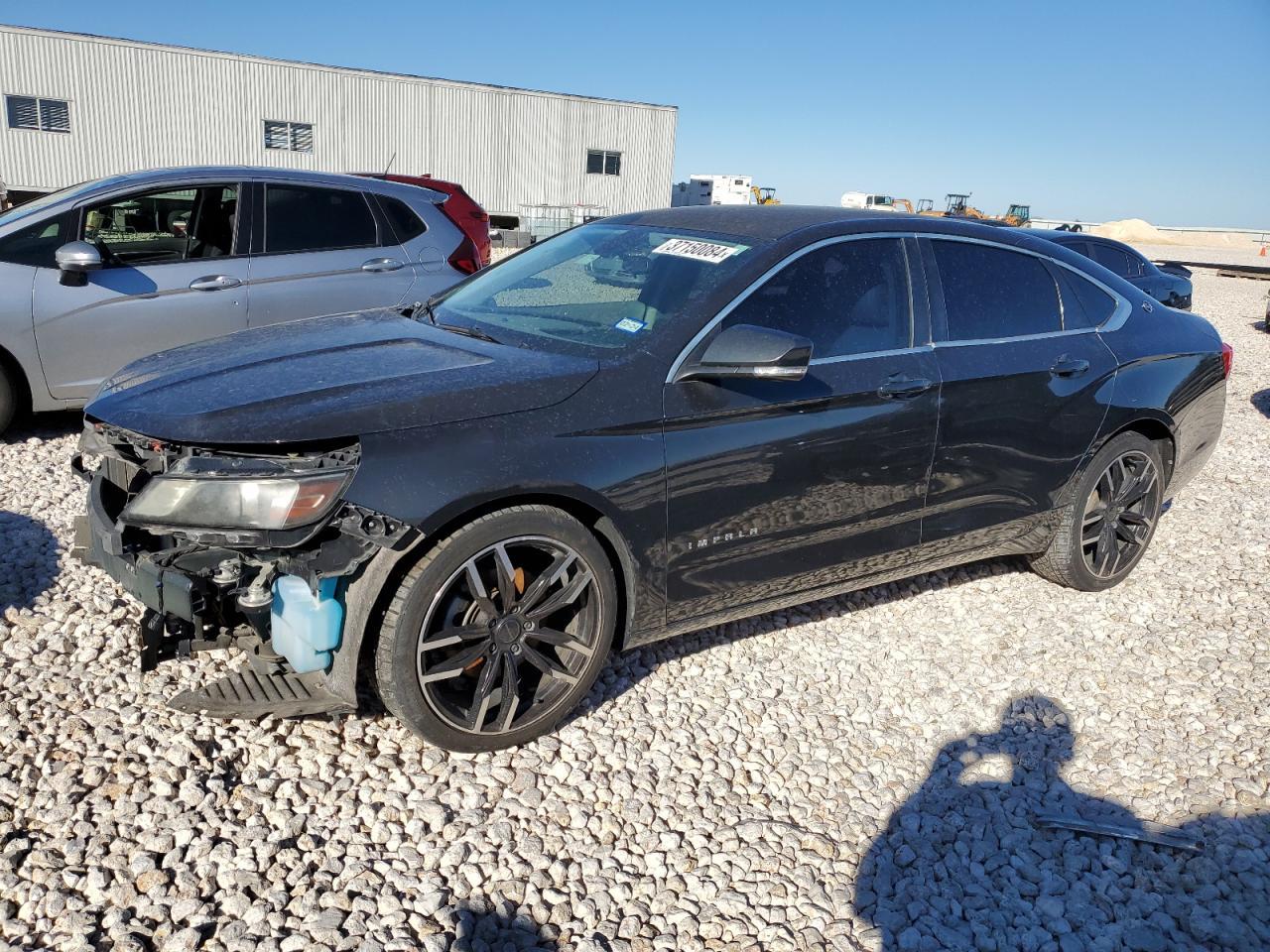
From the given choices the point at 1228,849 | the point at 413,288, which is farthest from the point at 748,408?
the point at 413,288

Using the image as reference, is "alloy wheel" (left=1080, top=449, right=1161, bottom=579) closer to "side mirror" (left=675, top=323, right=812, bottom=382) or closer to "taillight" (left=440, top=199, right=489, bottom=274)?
"side mirror" (left=675, top=323, right=812, bottom=382)

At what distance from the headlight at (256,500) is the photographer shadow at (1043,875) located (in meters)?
1.87

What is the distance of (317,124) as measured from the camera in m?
28.7

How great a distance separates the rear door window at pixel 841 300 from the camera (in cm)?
363

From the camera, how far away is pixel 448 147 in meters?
30.5

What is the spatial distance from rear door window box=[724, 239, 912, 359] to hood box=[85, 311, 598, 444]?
2.49ft

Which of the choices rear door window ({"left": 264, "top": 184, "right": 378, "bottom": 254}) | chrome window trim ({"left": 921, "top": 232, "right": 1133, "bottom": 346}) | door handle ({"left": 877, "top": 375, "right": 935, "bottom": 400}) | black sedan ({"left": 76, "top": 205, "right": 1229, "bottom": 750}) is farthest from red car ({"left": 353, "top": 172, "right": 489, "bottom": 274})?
door handle ({"left": 877, "top": 375, "right": 935, "bottom": 400})

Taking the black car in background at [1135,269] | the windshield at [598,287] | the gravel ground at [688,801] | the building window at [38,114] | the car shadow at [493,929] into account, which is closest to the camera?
the car shadow at [493,929]

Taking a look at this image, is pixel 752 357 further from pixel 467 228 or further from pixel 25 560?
pixel 467 228

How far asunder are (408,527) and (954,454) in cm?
233

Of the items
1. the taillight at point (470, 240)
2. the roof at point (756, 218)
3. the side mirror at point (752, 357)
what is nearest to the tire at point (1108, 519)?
the roof at point (756, 218)

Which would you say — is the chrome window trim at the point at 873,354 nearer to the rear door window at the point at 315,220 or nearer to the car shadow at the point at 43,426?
the rear door window at the point at 315,220

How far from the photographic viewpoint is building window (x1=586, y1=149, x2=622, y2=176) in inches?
1308

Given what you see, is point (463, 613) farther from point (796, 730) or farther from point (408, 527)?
point (796, 730)
